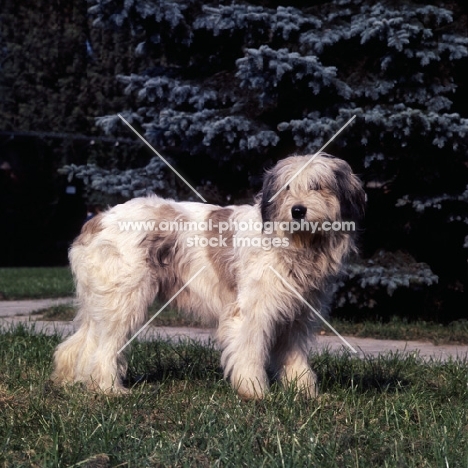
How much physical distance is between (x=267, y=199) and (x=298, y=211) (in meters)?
0.32

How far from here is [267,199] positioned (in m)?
5.24

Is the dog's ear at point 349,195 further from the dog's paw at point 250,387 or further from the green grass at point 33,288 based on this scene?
the green grass at point 33,288

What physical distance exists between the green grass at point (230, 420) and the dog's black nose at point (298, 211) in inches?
42.0

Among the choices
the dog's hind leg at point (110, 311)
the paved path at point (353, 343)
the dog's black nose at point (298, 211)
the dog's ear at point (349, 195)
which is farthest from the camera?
the paved path at point (353, 343)

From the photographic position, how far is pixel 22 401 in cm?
486

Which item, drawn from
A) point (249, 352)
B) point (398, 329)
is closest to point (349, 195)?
point (249, 352)

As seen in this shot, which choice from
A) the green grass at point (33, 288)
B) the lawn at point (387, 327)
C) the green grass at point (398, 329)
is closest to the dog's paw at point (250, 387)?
the lawn at point (387, 327)

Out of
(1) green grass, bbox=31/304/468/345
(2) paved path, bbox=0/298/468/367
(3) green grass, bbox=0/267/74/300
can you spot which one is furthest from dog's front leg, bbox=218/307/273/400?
(3) green grass, bbox=0/267/74/300

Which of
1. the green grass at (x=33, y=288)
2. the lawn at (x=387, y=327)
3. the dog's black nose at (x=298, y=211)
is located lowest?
the green grass at (x=33, y=288)

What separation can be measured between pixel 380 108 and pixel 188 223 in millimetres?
3715

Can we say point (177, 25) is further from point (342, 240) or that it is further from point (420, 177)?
point (342, 240)

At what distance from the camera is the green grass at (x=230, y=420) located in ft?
12.3

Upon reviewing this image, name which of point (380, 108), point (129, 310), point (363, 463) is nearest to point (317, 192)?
point (129, 310)

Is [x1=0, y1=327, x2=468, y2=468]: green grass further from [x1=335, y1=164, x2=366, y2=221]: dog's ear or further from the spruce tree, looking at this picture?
the spruce tree
